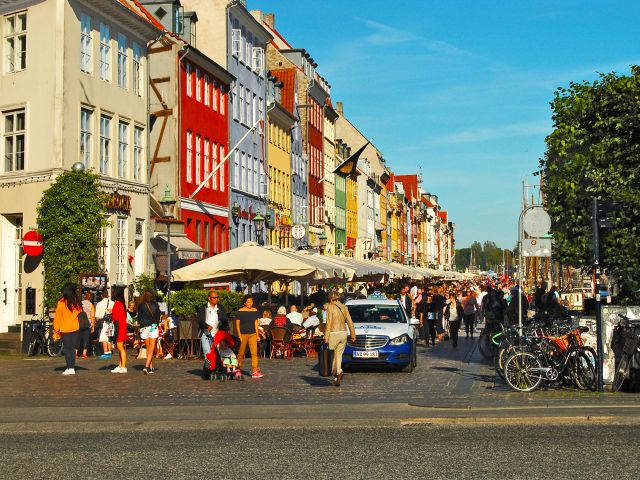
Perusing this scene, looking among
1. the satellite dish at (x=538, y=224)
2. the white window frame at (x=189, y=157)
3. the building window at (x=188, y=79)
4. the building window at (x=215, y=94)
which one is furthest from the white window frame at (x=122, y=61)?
the satellite dish at (x=538, y=224)

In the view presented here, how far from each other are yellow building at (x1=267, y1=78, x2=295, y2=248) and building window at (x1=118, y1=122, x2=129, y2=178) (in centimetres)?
2500

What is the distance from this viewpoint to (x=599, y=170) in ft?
78.5

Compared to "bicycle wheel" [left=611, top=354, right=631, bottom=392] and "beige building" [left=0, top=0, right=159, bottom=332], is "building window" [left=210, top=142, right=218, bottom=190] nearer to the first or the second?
"beige building" [left=0, top=0, right=159, bottom=332]

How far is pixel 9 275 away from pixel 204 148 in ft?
56.2

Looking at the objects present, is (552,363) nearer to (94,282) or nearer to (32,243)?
(94,282)

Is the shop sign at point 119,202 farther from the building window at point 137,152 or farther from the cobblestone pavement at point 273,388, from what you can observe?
the cobblestone pavement at point 273,388

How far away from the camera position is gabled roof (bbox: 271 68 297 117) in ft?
238

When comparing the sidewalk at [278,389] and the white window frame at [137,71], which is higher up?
the white window frame at [137,71]

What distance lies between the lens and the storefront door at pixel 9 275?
3344cm

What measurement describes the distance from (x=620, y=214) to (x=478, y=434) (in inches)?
378

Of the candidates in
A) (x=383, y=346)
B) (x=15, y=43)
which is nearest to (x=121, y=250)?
(x=15, y=43)

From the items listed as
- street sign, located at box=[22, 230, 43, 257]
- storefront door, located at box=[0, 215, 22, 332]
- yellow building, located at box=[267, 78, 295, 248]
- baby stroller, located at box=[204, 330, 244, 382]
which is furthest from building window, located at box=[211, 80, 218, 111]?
baby stroller, located at box=[204, 330, 244, 382]

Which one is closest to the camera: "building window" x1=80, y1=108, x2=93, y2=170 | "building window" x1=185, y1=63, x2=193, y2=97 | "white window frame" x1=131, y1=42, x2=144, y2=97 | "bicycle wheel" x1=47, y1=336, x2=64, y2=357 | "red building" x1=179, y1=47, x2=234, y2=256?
"bicycle wheel" x1=47, y1=336, x2=64, y2=357

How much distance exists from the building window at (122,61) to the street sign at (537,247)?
20345 millimetres
